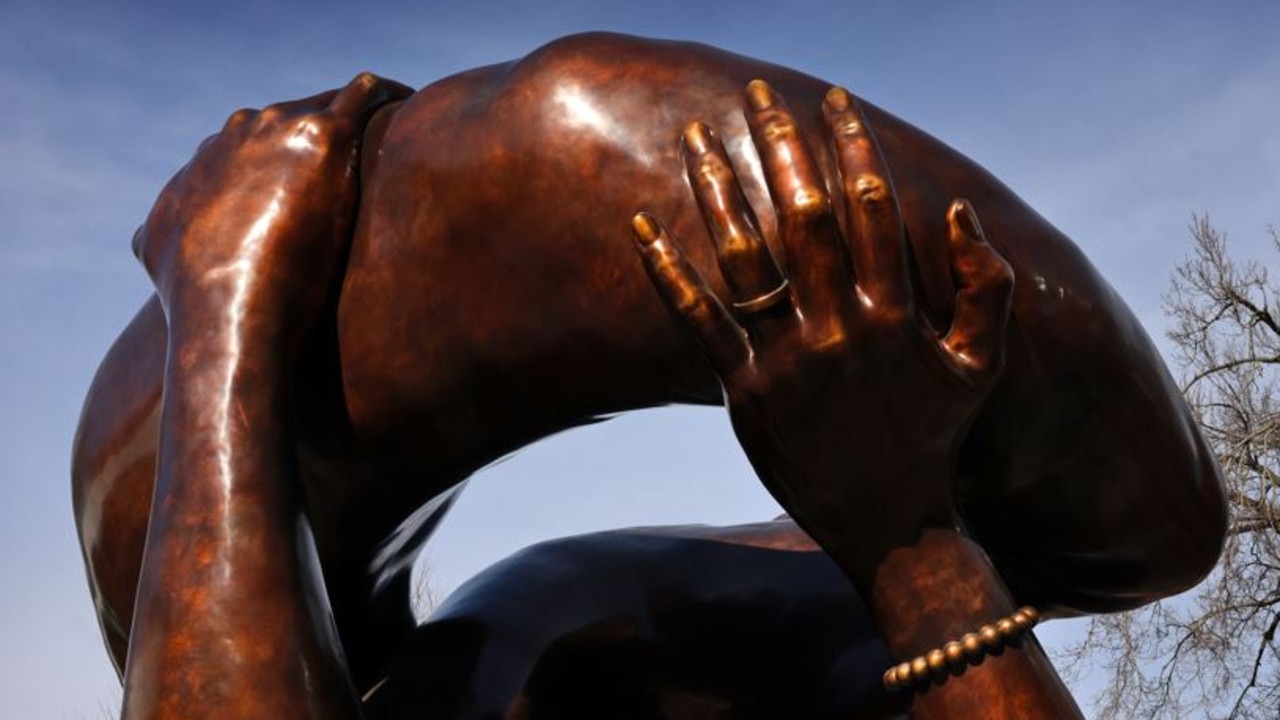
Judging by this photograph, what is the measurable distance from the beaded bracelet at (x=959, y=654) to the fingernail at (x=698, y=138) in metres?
0.68

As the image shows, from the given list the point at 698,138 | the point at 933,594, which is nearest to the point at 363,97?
the point at 698,138

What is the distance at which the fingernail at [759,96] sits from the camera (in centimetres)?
184

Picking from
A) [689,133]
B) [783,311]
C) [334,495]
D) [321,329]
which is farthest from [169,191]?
[783,311]

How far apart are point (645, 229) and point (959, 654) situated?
0.64m

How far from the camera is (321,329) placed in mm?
2039

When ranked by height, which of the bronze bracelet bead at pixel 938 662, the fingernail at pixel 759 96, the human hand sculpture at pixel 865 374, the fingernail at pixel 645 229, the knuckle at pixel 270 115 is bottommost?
the bronze bracelet bead at pixel 938 662

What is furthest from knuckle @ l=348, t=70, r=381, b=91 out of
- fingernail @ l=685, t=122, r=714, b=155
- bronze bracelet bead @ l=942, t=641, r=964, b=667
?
bronze bracelet bead @ l=942, t=641, r=964, b=667

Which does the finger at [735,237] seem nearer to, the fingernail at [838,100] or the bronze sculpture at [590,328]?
the bronze sculpture at [590,328]

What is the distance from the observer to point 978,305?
183 centimetres

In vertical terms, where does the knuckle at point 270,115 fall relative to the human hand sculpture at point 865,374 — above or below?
above

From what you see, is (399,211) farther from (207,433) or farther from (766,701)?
(766,701)

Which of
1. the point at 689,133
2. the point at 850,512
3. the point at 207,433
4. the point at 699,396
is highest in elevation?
the point at 689,133

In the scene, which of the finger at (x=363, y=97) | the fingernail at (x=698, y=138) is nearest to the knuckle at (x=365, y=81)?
the finger at (x=363, y=97)

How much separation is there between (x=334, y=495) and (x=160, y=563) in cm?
34
